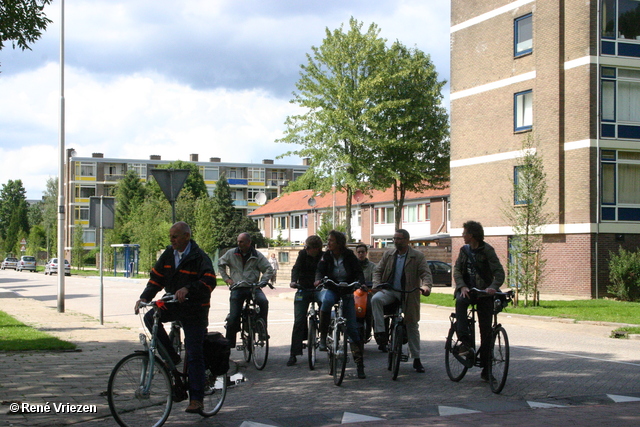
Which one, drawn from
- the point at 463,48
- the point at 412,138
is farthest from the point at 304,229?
the point at 463,48

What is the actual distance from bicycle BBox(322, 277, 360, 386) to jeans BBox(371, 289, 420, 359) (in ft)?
1.42

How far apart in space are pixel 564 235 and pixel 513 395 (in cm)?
2141

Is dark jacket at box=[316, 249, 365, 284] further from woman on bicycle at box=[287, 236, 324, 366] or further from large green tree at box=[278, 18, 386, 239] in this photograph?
large green tree at box=[278, 18, 386, 239]

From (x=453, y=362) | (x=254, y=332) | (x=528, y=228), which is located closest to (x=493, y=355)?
(x=453, y=362)

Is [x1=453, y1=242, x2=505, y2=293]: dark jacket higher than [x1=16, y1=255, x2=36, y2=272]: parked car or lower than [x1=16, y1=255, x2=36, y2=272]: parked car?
higher

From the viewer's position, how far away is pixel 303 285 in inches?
386

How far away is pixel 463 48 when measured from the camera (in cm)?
3281

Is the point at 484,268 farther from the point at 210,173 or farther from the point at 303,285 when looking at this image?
the point at 210,173

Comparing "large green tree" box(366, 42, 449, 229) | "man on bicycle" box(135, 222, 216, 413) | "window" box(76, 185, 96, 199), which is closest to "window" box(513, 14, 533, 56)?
"large green tree" box(366, 42, 449, 229)

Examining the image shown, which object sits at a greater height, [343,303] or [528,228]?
[528,228]

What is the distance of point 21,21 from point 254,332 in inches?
210

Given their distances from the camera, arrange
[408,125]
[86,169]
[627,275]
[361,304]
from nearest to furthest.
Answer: [361,304], [627,275], [408,125], [86,169]

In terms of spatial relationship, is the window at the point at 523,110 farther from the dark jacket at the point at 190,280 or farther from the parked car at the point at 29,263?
the parked car at the point at 29,263

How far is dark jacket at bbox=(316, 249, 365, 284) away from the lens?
909 centimetres
